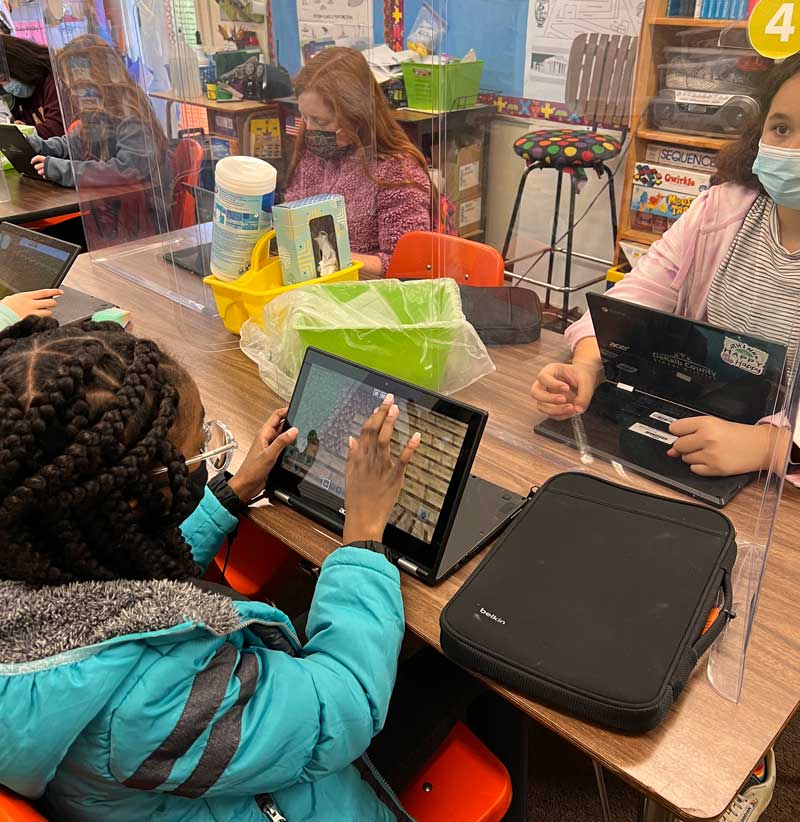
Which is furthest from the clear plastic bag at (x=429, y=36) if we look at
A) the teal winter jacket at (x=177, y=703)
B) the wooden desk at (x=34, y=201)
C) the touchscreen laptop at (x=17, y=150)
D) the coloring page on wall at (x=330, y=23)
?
the touchscreen laptop at (x=17, y=150)

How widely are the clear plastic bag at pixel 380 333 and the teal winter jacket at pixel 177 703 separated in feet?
1.81

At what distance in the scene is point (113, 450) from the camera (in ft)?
2.19

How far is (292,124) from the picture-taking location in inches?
68.1

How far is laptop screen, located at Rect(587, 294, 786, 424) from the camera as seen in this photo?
3.05ft

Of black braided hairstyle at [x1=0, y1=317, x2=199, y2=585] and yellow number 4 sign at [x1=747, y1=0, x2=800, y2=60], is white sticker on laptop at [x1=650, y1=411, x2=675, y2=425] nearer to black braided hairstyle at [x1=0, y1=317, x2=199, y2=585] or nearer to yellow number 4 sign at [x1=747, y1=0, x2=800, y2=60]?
yellow number 4 sign at [x1=747, y1=0, x2=800, y2=60]

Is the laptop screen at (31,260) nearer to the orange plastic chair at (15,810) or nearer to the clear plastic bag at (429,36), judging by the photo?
the clear plastic bag at (429,36)

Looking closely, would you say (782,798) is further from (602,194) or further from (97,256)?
(97,256)

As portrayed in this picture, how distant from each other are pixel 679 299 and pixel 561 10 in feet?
1.52

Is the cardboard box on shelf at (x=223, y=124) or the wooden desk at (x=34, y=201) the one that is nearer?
the cardboard box on shelf at (x=223, y=124)

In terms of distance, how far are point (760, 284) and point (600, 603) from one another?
0.48 m

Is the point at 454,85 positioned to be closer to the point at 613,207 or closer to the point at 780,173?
the point at 613,207

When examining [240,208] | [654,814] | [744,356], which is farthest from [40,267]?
[654,814]

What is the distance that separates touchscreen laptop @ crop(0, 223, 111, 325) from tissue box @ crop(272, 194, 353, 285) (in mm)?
489

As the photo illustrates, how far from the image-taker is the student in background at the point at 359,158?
170cm
